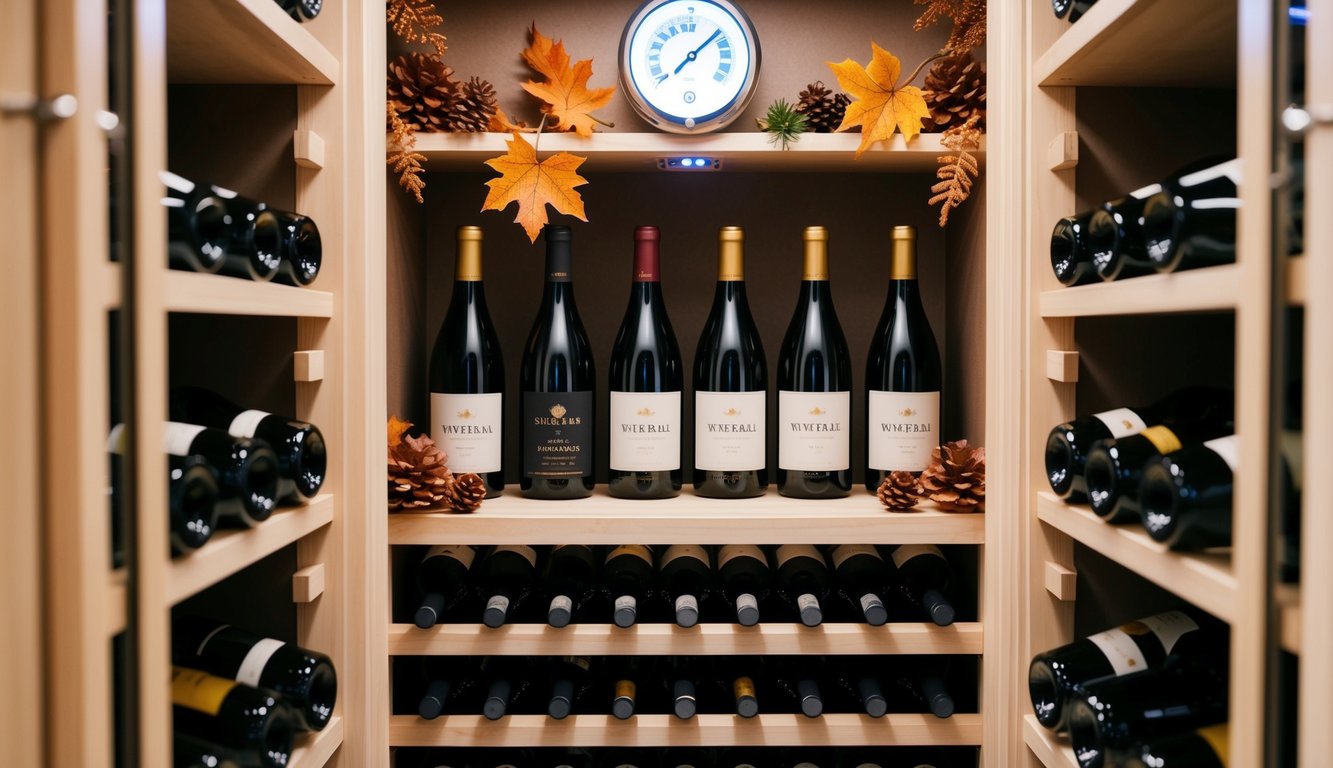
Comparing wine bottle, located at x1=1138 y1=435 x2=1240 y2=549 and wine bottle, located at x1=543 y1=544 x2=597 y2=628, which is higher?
wine bottle, located at x1=1138 y1=435 x2=1240 y2=549

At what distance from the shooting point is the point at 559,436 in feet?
4.19

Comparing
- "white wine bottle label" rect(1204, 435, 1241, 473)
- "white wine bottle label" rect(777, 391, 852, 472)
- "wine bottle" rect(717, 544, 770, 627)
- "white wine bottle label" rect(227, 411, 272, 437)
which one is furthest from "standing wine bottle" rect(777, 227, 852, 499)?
"white wine bottle label" rect(227, 411, 272, 437)

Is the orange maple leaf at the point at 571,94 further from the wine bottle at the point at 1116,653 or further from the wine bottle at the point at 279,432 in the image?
the wine bottle at the point at 1116,653

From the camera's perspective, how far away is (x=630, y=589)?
4.10 ft

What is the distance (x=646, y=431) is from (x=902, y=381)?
0.38 metres

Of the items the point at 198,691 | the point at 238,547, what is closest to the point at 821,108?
the point at 238,547

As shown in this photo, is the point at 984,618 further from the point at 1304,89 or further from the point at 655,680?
the point at 1304,89

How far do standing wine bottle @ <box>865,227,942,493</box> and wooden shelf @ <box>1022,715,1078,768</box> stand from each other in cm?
34

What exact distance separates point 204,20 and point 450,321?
576 mm

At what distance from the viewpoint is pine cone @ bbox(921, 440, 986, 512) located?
1.17 m

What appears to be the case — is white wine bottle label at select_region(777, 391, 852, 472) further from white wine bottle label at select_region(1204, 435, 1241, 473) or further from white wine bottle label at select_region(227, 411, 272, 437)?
white wine bottle label at select_region(227, 411, 272, 437)

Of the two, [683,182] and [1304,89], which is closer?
[1304,89]

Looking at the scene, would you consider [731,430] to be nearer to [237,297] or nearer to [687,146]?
[687,146]

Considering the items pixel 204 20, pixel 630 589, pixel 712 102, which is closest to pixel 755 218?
pixel 712 102
